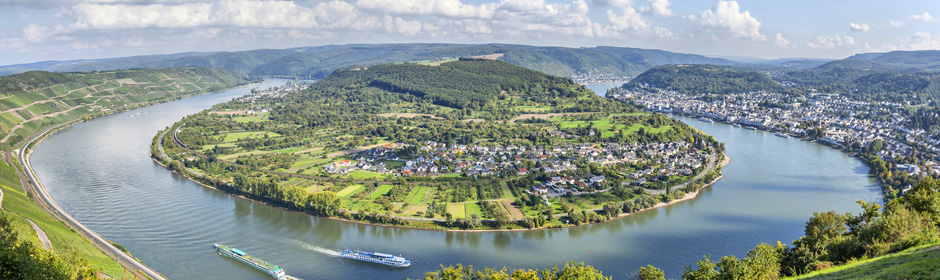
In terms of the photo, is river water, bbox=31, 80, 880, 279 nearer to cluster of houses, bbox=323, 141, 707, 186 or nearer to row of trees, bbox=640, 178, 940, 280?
cluster of houses, bbox=323, 141, 707, 186

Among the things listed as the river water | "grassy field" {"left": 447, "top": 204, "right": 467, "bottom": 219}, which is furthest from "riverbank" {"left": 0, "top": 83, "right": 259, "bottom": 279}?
"grassy field" {"left": 447, "top": 204, "right": 467, "bottom": 219}

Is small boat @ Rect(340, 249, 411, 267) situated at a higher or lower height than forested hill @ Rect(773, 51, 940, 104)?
lower

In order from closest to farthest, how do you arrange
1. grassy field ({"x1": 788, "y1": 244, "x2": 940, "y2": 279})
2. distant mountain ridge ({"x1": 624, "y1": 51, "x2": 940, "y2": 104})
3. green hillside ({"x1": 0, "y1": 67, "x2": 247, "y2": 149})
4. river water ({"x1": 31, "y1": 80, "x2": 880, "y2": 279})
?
grassy field ({"x1": 788, "y1": 244, "x2": 940, "y2": 279}) < river water ({"x1": 31, "y1": 80, "x2": 880, "y2": 279}) < green hillside ({"x1": 0, "y1": 67, "x2": 247, "y2": 149}) < distant mountain ridge ({"x1": 624, "y1": 51, "x2": 940, "y2": 104})

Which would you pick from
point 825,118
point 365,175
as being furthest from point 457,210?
point 825,118

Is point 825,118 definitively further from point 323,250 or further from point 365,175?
point 323,250

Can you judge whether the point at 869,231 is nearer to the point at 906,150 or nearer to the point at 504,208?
the point at 504,208

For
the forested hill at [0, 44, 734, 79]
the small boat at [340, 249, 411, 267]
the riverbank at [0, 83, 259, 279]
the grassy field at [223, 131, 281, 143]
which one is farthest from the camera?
the forested hill at [0, 44, 734, 79]

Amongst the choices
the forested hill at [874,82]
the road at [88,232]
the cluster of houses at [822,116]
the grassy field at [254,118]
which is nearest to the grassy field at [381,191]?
the road at [88,232]
